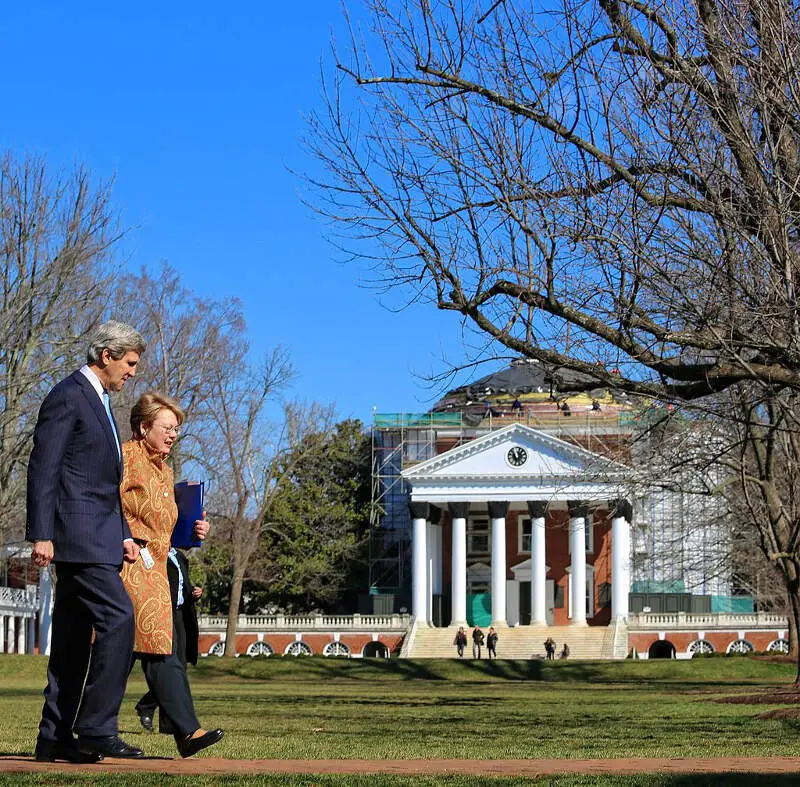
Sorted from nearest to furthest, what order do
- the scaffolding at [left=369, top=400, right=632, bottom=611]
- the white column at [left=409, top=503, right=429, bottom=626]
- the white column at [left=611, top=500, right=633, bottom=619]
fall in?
the white column at [left=611, top=500, right=633, bottom=619] < the white column at [left=409, top=503, right=429, bottom=626] < the scaffolding at [left=369, top=400, right=632, bottom=611]

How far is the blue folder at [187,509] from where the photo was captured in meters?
8.91

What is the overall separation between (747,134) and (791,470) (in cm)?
1612

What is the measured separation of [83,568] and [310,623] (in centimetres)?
6192

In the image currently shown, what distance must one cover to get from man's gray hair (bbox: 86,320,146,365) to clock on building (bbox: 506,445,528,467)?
62.8m

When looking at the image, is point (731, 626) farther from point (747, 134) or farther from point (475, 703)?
point (747, 134)

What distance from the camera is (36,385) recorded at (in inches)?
1205

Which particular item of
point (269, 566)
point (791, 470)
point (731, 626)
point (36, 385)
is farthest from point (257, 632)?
point (791, 470)

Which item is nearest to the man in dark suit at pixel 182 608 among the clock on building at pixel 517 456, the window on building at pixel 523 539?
the clock on building at pixel 517 456

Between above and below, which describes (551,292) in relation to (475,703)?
above

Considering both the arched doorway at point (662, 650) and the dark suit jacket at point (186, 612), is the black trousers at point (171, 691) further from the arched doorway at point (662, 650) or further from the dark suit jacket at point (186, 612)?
the arched doorway at point (662, 650)

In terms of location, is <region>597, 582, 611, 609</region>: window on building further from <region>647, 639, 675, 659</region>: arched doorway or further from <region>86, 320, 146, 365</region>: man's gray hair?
<region>86, 320, 146, 365</region>: man's gray hair

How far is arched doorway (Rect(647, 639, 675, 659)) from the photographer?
216 ft

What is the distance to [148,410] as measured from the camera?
8.62 meters

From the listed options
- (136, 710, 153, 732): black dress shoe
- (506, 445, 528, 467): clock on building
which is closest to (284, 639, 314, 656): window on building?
(506, 445, 528, 467): clock on building
